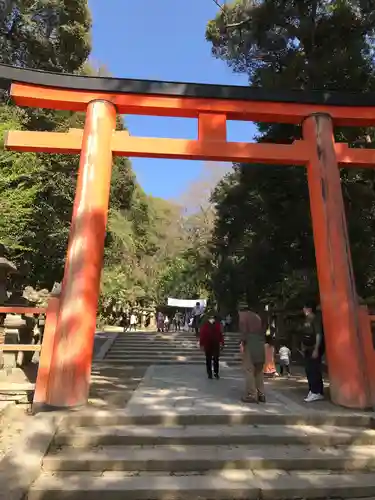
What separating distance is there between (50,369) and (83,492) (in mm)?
2126

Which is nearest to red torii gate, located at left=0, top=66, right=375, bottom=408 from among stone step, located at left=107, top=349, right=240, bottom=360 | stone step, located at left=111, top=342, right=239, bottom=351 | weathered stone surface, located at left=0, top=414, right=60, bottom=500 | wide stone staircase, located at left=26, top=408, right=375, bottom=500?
weathered stone surface, located at left=0, top=414, right=60, bottom=500

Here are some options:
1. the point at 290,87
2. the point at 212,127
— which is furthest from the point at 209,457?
the point at 290,87

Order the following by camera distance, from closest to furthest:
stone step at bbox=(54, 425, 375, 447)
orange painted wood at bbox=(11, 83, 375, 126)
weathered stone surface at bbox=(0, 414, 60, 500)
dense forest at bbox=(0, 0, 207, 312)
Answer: weathered stone surface at bbox=(0, 414, 60, 500), stone step at bbox=(54, 425, 375, 447), orange painted wood at bbox=(11, 83, 375, 126), dense forest at bbox=(0, 0, 207, 312)

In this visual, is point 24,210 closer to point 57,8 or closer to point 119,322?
point 57,8

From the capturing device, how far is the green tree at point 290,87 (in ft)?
36.3

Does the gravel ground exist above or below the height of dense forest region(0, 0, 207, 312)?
below

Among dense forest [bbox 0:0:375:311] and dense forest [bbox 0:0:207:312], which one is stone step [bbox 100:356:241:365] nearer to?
dense forest [bbox 0:0:375:311]

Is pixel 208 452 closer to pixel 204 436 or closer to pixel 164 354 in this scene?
pixel 204 436

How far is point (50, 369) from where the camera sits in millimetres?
4652

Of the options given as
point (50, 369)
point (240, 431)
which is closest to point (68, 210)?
point (50, 369)

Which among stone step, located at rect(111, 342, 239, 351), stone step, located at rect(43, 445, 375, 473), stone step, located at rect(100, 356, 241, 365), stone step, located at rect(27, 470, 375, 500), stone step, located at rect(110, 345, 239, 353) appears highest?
stone step, located at rect(111, 342, 239, 351)

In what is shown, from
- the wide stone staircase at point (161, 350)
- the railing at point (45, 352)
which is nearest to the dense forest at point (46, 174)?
the wide stone staircase at point (161, 350)

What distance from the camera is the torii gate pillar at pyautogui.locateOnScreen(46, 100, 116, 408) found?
4531mm

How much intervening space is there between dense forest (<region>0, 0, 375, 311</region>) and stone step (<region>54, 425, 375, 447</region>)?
6.86 meters
